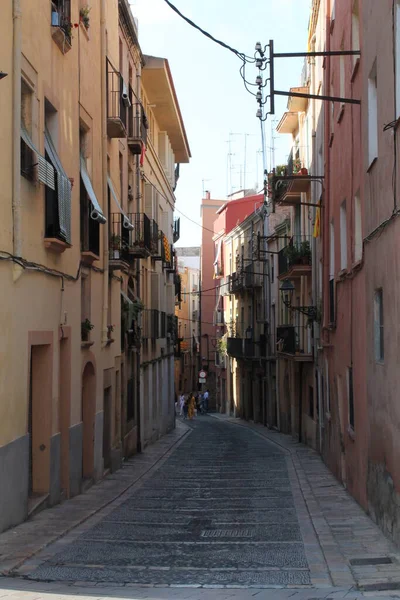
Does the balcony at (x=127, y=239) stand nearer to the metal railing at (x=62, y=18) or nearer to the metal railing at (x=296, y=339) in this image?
the metal railing at (x=62, y=18)

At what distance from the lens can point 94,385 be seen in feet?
56.0

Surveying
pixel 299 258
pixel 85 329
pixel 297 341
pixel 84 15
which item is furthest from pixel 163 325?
pixel 84 15

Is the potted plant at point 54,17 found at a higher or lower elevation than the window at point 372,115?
higher

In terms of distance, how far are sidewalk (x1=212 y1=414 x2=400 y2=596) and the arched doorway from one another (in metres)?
3.94

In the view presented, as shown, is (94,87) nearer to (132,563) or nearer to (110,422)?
(110,422)

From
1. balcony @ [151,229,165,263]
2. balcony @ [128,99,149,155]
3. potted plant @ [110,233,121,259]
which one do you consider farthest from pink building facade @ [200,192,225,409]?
potted plant @ [110,233,121,259]

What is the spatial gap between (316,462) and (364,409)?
8.52 m

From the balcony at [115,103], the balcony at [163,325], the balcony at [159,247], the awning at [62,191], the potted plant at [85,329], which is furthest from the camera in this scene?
the balcony at [163,325]

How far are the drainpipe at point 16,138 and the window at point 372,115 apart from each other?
469cm

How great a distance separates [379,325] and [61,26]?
22.5 feet

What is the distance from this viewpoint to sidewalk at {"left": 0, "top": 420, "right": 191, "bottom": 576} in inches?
368

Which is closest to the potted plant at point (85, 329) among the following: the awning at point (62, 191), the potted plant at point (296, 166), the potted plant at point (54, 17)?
the awning at point (62, 191)

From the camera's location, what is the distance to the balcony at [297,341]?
26.2m

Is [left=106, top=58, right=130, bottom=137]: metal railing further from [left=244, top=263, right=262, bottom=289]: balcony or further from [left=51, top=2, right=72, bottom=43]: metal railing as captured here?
[left=244, top=263, right=262, bottom=289]: balcony
